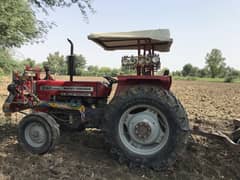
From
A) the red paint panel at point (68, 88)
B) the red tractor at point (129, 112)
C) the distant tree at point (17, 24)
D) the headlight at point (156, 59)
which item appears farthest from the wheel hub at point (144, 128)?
the distant tree at point (17, 24)

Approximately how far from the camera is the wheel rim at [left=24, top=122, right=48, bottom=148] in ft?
13.6

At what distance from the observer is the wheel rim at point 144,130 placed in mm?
3787

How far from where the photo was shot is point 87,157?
4055 mm

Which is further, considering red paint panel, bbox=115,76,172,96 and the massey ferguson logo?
the massey ferguson logo

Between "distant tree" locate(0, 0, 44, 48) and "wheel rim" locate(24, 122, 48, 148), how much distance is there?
4052 mm

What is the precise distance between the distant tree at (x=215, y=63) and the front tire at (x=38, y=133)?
81209mm

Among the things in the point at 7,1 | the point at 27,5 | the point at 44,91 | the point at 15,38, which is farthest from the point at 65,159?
the point at 15,38

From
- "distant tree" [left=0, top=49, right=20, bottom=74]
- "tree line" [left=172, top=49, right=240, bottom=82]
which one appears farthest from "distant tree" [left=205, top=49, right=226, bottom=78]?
"distant tree" [left=0, top=49, right=20, bottom=74]

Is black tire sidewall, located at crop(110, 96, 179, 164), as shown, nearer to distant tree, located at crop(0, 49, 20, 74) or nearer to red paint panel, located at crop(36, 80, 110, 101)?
red paint panel, located at crop(36, 80, 110, 101)

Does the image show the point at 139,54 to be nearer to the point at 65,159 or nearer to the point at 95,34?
the point at 95,34

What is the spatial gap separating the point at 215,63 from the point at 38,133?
8384cm

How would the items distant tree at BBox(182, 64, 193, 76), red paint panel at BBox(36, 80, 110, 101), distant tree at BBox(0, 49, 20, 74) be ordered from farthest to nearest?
1. distant tree at BBox(182, 64, 193, 76)
2. distant tree at BBox(0, 49, 20, 74)
3. red paint panel at BBox(36, 80, 110, 101)

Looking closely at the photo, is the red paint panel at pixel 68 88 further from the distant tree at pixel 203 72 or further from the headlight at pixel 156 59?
the distant tree at pixel 203 72

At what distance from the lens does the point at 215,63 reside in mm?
82000
